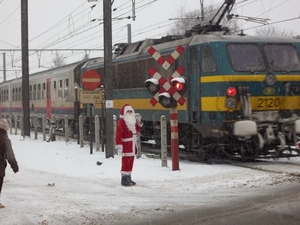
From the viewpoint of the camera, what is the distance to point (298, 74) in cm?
1484

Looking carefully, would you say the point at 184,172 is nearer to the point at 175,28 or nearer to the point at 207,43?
the point at 207,43

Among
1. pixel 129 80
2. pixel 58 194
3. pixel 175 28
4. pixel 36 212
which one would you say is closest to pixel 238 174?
pixel 58 194

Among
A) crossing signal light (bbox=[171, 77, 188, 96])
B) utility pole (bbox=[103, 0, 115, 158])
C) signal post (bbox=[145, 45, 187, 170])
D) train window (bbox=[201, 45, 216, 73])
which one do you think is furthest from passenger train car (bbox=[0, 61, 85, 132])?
crossing signal light (bbox=[171, 77, 188, 96])

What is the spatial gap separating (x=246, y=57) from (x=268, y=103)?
124 cm

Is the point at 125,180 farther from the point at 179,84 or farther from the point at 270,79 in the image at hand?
the point at 270,79

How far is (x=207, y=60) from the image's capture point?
1451 cm

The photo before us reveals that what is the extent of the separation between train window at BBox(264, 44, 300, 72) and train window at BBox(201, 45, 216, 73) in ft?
4.71

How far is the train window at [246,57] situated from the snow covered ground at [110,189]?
242 centimetres

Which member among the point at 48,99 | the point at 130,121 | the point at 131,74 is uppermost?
the point at 131,74

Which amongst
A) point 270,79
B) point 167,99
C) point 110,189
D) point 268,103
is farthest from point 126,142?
point 270,79

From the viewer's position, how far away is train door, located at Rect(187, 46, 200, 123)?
14.8m

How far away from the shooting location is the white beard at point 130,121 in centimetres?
1128

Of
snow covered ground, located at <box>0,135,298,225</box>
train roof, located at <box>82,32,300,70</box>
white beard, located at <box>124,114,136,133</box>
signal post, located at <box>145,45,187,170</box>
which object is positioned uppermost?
train roof, located at <box>82,32,300,70</box>

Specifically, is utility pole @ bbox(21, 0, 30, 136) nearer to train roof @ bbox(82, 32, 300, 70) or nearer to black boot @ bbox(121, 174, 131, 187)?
train roof @ bbox(82, 32, 300, 70)
